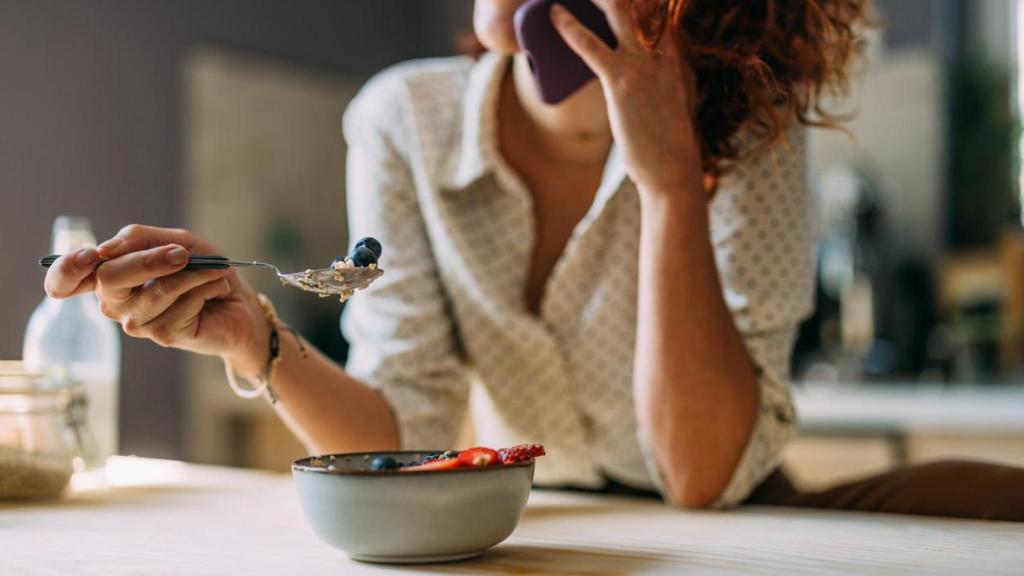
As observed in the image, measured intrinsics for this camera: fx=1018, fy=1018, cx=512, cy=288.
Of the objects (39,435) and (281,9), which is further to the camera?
(281,9)

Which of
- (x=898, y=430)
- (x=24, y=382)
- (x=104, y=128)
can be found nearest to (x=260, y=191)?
(x=104, y=128)

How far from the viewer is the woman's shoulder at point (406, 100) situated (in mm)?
1309

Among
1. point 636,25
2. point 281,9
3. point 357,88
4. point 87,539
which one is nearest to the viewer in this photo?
point 87,539

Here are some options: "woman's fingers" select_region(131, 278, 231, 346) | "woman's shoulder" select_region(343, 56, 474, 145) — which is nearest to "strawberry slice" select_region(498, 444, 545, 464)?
"woman's fingers" select_region(131, 278, 231, 346)

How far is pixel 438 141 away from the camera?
51.1 inches

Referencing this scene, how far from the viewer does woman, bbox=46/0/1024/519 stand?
3.07 ft

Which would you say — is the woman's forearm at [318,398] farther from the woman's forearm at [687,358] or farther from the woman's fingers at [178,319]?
the woman's forearm at [687,358]

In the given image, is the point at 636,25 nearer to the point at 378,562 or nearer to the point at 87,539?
the point at 378,562

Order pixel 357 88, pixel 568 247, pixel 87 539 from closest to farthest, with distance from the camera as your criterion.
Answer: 1. pixel 87 539
2. pixel 568 247
3. pixel 357 88

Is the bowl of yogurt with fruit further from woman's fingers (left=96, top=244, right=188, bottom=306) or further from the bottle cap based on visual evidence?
the bottle cap

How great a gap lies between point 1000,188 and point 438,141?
2.05m

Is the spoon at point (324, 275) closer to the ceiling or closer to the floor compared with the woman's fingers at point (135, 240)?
closer to the floor

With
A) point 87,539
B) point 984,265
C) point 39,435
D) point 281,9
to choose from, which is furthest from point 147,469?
point 281,9

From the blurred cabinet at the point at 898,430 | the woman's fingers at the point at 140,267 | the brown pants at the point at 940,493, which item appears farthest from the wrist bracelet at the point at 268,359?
the blurred cabinet at the point at 898,430
